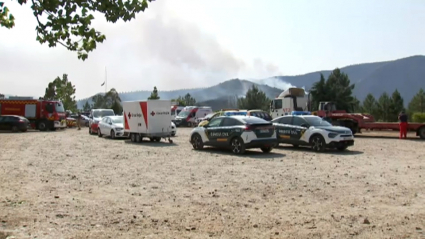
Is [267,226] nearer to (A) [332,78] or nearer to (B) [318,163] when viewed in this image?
(B) [318,163]

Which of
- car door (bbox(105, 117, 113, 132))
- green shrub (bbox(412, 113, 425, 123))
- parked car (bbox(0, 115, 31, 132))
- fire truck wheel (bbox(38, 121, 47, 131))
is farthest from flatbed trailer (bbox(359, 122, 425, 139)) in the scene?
fire truck wheel (bbox(38, 121, 47, 131))

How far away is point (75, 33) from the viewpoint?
602cm

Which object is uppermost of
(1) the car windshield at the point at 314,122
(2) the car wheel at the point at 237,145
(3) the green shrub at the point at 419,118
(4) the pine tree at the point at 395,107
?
(4) the pine tree at the point at 395,107

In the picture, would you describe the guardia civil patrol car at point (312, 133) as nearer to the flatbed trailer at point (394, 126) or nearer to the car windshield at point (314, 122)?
the car windshield at point (314, 122)

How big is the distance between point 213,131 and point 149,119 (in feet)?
19.3

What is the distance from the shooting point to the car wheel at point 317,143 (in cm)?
1919

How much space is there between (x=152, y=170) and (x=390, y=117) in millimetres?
55901

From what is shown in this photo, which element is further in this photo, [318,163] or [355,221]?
[318,163]

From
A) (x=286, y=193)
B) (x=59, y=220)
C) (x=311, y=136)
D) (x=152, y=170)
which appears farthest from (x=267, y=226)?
(x=311, y=136)

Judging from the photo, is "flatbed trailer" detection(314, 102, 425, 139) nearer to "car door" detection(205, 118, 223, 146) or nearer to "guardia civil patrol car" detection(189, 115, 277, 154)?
"guardia civil patrol car" detection(189, 115, 277, 154)

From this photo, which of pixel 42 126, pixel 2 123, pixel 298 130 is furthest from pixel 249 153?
pixel 42 126

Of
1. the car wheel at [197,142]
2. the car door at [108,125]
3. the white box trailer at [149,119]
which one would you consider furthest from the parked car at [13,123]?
the car wheel at [197,142]

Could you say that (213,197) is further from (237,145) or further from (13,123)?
(13,123)

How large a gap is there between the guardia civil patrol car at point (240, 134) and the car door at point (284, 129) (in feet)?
6.14
